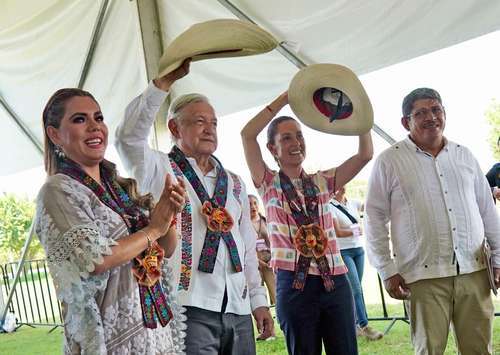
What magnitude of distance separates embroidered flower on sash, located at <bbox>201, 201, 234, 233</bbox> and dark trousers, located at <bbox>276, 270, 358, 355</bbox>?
0.50 m

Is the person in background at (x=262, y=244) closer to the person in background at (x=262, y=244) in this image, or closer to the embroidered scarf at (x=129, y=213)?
the person in background at (x=262, y=244)

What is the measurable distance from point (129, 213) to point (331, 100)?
3.56 feet

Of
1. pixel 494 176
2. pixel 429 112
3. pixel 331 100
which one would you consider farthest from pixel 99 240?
pixel 494 176

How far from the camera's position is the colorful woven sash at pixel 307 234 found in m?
2.30

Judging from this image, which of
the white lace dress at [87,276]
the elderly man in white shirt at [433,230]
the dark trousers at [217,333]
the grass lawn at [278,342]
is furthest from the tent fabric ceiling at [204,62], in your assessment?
the white lace dress at [87,276]

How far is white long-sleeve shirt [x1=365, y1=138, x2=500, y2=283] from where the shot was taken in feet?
8.33

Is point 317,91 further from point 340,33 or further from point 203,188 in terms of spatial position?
point 340,33

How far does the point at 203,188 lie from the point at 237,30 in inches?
22.6

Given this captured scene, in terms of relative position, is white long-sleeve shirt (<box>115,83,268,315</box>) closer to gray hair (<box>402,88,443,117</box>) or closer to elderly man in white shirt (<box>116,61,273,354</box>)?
elderly man in white shirt (<box>116,61,273,354</box>)

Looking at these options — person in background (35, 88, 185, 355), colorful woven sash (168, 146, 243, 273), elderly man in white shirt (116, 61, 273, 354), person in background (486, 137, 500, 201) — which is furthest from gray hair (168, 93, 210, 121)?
person in background (486, 137, 500, 201)

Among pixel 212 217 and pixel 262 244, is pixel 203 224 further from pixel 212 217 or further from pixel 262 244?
pixel 262 244

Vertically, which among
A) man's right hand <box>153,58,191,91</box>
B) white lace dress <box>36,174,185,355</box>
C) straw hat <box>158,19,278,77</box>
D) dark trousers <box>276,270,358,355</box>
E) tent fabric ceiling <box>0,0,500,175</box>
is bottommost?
dark trousers <box>276,270,358,355</box>

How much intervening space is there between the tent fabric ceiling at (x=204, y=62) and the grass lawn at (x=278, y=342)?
1946mm

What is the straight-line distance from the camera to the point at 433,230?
8.37ft
